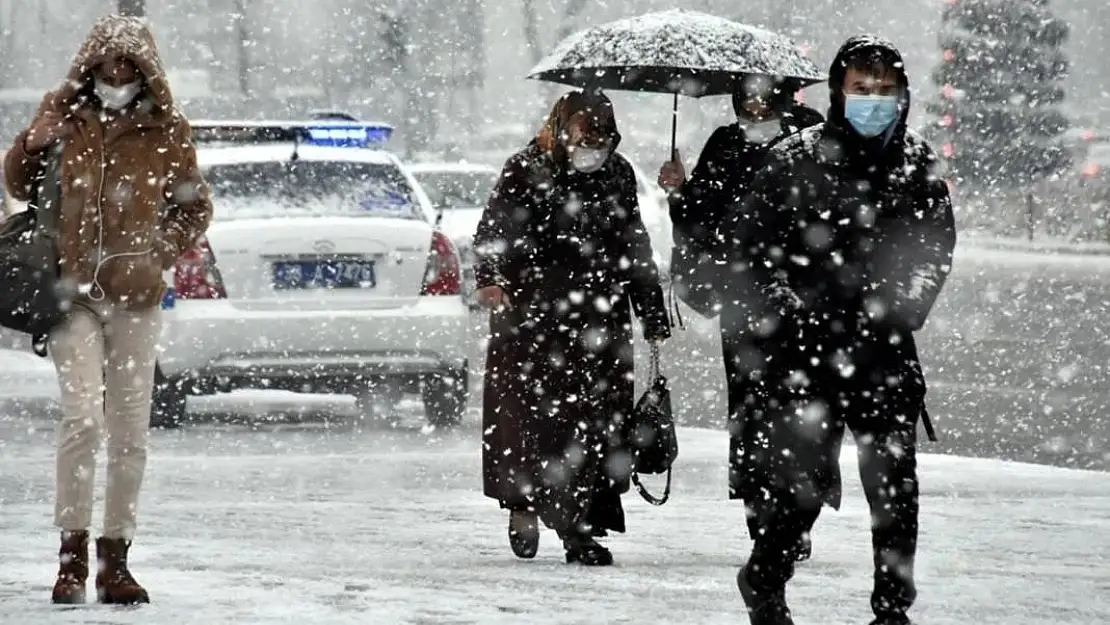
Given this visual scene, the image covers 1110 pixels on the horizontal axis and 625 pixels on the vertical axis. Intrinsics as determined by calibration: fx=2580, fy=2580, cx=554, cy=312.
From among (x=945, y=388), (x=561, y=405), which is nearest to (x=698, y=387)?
(x=945, y=388)

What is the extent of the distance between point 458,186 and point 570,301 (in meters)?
17.8

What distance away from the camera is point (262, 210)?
12617 mm

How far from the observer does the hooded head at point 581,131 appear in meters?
8.27

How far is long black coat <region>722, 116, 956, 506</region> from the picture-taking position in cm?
636

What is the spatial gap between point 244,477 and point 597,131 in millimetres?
3307

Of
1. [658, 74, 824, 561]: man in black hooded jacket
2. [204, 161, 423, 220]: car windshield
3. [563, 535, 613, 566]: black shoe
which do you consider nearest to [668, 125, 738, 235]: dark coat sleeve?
[658, 74, 824, 561]: man in black hooded jacket

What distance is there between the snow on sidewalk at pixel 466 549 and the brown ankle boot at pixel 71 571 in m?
0.08

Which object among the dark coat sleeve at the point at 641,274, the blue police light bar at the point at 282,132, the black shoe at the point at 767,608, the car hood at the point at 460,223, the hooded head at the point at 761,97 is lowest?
the car hood at the point at 460,223

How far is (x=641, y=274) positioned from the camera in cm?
842

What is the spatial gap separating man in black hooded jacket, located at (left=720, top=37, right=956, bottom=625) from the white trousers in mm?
1665

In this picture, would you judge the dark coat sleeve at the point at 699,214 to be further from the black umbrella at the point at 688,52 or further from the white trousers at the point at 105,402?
the white trousers at the point at 105,402

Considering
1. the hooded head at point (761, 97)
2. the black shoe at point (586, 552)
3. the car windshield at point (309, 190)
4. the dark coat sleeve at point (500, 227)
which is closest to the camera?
the black shoe at point (586, 552)

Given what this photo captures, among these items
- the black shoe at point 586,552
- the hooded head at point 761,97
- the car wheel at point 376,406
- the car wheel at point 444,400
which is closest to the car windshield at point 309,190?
the car wheel at point 444,400

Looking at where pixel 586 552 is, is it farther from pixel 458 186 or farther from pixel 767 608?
pixel 458 186
